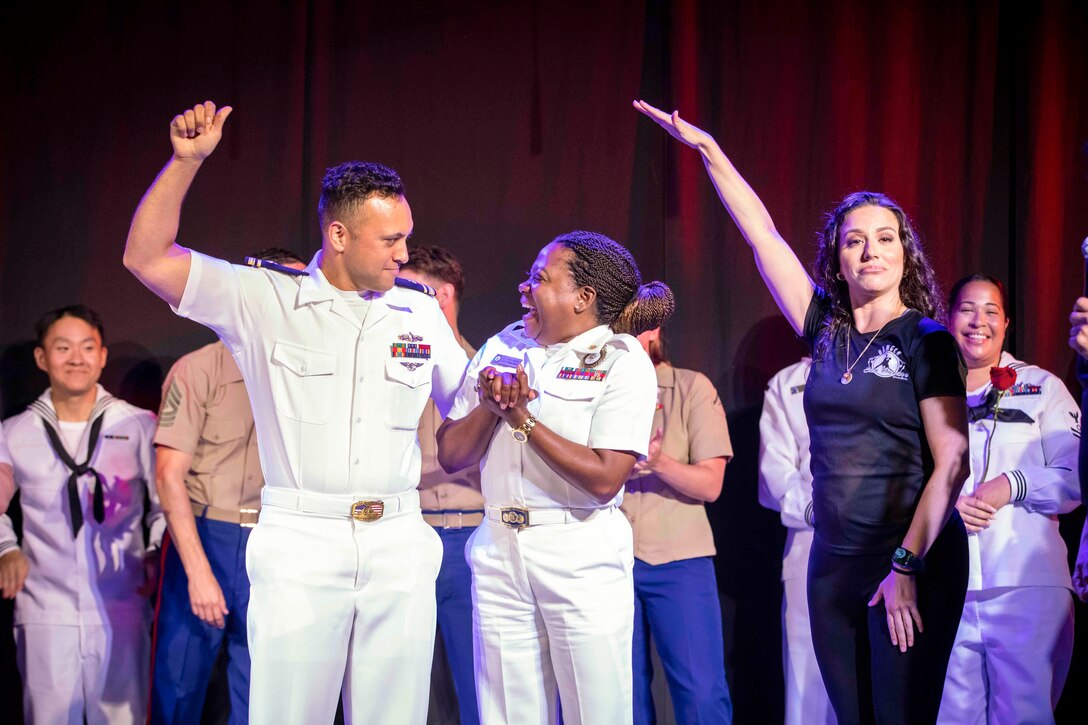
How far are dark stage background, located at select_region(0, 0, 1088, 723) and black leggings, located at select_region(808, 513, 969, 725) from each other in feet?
7.41

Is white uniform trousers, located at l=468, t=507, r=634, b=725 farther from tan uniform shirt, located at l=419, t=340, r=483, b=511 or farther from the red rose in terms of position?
the red rose

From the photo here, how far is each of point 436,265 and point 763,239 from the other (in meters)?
1.70

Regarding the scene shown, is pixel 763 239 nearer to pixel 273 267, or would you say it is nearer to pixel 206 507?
pixel 273 267

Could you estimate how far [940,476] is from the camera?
2.37 m

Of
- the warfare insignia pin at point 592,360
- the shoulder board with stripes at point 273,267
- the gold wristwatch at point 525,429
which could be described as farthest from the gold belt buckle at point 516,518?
the shoulder board with stripes at point 273,267

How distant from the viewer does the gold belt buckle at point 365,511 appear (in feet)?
8.44

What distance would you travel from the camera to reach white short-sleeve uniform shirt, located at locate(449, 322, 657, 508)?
268 centimetres

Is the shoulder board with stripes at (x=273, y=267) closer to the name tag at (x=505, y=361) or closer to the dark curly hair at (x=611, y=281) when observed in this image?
the name tag at (x=505, y=361)

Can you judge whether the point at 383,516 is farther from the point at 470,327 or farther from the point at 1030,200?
the point at 1030,200

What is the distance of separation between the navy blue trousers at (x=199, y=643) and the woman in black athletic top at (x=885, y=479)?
240cm

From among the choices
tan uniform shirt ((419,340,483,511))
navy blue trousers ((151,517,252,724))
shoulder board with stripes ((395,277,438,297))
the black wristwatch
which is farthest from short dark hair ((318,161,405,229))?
navy blue trousers ((151,517,252,724))

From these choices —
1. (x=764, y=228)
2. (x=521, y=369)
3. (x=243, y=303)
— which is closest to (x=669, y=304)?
(x=764, y=228)

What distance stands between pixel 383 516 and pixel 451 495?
4.87ft

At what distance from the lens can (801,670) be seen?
4168mm
